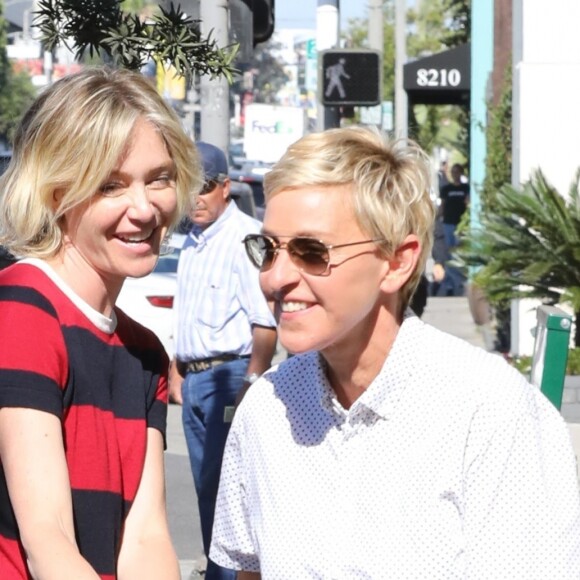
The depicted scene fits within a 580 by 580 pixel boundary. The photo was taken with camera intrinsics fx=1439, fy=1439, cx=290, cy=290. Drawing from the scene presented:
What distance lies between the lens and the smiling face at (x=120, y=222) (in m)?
2.72

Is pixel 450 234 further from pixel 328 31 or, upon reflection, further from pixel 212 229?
pixel 212 229

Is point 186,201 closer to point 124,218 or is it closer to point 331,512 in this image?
point 124,218

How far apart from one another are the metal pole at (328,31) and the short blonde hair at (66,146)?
32.6 feet

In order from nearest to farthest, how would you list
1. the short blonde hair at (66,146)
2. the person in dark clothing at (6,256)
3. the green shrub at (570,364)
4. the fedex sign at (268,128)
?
the short blonde hair at (66,146) < the person in dark clothing at (6,256) < the green shrub at (570,364) < the fedex sign at (268,128)

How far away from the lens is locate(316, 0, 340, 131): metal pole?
12.7 metres

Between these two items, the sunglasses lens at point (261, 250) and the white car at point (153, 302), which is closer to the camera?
the sunglasses lens at point (261, 250)

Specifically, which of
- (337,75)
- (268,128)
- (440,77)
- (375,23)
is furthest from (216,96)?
(268,128)

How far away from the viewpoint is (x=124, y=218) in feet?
8.95

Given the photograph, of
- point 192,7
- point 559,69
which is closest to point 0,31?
point 559,69

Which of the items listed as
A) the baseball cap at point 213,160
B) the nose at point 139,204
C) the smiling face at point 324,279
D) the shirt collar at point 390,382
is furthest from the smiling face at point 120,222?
the baseball cap at point 213,160

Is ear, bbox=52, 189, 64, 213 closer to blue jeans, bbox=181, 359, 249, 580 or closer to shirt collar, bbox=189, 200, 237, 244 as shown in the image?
blue jeans, bbox=181, 359, 249, 580

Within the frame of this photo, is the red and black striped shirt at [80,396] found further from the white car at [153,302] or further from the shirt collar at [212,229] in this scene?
the white car at [153,302]

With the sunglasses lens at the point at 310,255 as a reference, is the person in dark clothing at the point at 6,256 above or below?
below

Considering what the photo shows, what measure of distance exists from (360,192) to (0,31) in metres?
60.7
